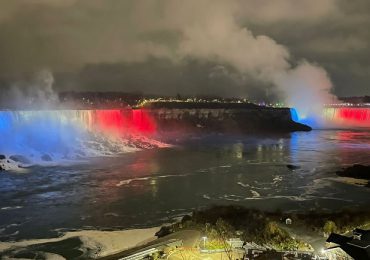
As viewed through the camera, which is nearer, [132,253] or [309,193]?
[132,253]

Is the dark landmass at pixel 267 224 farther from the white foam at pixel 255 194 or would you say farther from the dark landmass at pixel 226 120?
the dark landmass at pixel 226 120

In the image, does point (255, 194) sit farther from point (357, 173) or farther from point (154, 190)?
point (357, 173)

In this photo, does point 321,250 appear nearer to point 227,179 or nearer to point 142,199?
point 142,199

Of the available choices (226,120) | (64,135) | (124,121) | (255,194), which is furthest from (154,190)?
(226,120)

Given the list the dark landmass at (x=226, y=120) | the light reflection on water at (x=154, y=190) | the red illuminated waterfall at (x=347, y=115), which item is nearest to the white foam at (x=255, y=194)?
the light reflection on water at (x=154, y=190)

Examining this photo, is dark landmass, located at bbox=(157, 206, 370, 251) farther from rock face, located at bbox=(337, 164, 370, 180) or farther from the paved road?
rock face, located at bbox=(337, 164, 370, 180)

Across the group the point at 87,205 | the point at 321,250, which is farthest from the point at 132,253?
the point at 87,205

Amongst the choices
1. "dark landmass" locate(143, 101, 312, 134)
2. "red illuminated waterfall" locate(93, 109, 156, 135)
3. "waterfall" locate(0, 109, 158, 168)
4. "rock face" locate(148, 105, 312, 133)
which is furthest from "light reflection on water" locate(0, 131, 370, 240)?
"rock face" locate(148, 105, 312, 133)
